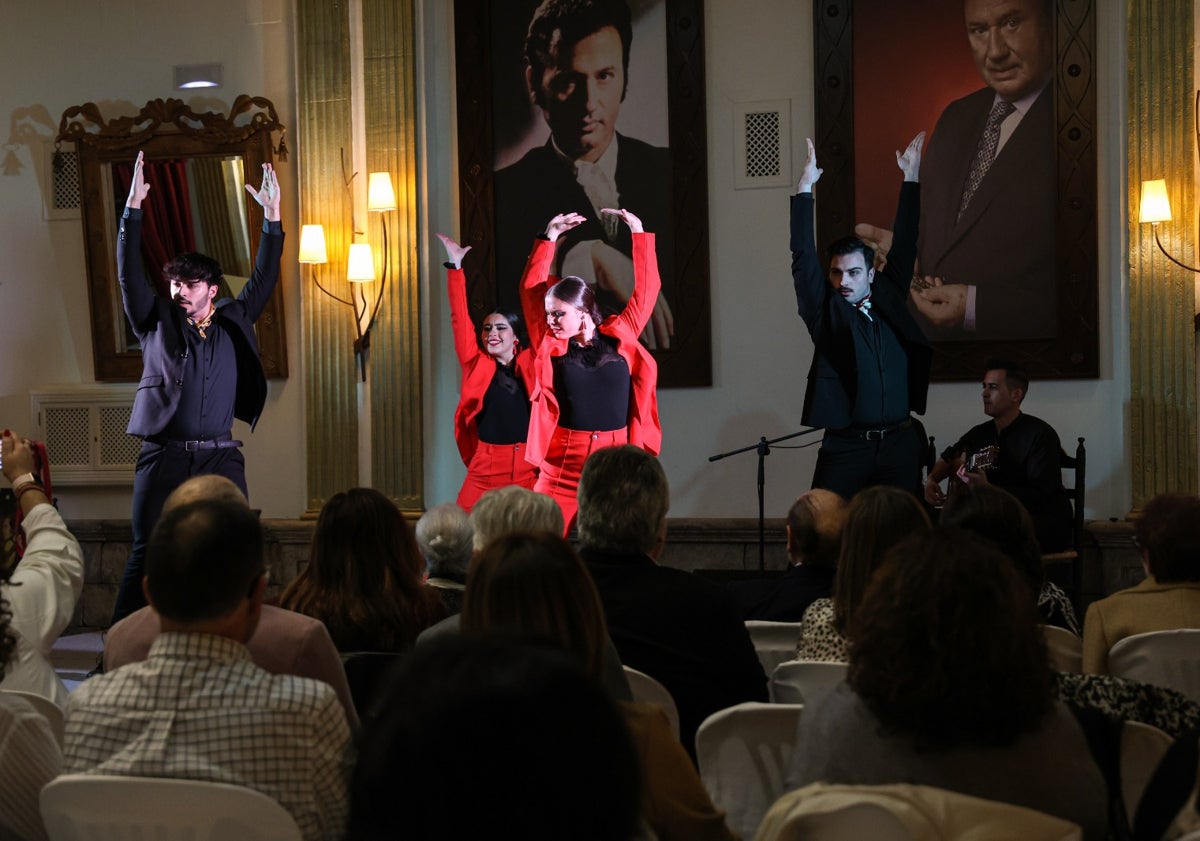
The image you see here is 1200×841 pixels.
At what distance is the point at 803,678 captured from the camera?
256 cm

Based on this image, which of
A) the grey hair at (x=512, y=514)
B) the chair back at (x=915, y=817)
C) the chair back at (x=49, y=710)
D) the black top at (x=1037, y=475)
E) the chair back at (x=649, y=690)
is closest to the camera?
the chair back at (x=915, y=817)

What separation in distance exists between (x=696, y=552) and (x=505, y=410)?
53.4 inches

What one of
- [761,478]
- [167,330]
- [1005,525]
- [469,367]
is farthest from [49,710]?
[761,478]

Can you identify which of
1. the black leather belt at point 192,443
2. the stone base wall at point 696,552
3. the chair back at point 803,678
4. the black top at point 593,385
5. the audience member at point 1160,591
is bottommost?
the stone base wall at point 696,552

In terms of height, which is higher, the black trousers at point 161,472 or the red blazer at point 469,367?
the red blazer at point 469,367

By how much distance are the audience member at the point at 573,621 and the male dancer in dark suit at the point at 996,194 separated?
5.46 metres

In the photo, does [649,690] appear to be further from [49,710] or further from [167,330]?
[167,330]

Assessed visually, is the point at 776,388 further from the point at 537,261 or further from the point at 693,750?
the point at 693,750

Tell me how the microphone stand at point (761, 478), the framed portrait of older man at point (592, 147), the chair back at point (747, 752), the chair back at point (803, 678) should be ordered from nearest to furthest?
the chair back at point (747, 752) → the chair back at point (803, 678) → the microphone stand at point (761, 478) → the framed portrait of older man at point (592, 147)

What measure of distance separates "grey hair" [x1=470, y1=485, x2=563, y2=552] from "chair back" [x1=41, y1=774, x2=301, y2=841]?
1.45 m

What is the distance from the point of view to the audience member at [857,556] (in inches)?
107

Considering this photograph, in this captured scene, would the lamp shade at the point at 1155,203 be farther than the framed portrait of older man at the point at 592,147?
No

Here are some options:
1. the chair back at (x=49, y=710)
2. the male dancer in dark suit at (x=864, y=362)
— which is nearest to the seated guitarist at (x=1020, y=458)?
the male dancer in dark suit at (x=864, y=362)

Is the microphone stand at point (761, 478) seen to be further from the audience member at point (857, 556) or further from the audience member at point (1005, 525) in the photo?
the audience member at point (857, 556)
